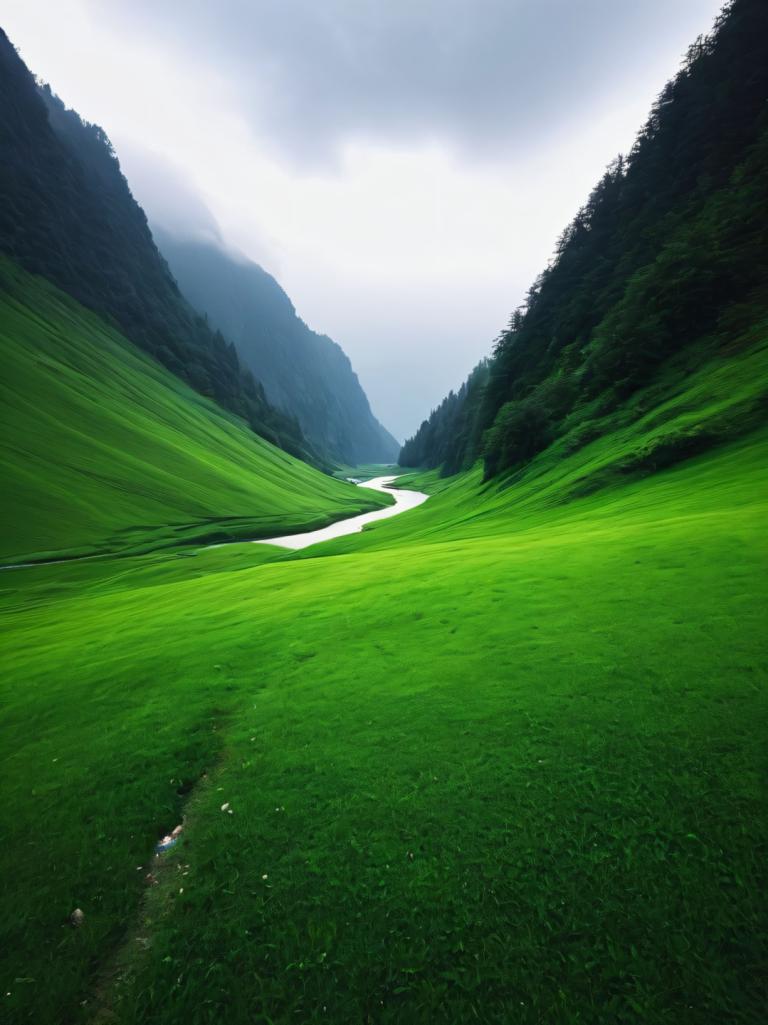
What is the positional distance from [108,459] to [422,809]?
310ft

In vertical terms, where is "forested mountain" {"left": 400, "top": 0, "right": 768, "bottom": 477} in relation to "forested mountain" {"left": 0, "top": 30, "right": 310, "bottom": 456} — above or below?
below

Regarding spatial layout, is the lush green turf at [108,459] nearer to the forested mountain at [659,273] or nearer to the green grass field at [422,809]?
the forested mountain at [659,273]

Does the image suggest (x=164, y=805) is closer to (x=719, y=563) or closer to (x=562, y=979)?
(x=562, y=979)

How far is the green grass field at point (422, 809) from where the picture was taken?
18.3 feet

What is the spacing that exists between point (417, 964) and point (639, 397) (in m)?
62.2

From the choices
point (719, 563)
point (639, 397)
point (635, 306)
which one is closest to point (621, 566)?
point (719, 563)

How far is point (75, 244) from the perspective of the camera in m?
168

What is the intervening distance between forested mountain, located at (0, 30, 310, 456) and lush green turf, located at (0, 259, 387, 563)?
20470 millimetres

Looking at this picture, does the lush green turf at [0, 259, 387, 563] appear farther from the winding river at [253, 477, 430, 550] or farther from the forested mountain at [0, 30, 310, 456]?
the forested mountain at [0, 30, 310, 456]

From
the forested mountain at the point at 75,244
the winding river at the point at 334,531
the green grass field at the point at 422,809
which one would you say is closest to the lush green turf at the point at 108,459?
the winding river at the point at 334,531

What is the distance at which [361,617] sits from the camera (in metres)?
17.8

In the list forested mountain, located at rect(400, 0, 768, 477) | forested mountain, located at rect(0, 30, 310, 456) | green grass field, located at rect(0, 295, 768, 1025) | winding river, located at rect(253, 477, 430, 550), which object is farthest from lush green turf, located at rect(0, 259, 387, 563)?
green grass field, located at rect(0, 295, 768, 1025)

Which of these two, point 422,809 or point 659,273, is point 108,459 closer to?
point 422,809

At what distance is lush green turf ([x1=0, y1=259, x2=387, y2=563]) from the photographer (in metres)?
64.9
